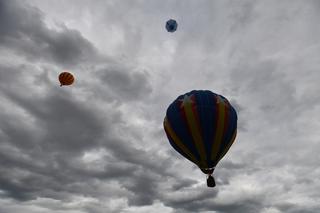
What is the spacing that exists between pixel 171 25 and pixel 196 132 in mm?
19894

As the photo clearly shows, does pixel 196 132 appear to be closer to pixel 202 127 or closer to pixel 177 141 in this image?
pixel 202 127

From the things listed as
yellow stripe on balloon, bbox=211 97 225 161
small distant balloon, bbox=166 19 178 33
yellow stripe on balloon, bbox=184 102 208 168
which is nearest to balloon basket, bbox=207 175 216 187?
yellow stripe on balloon, bbox=184 102 208 168

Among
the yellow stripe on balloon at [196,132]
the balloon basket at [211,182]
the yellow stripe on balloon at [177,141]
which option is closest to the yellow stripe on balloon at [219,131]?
the yellow stripe on balloon at [196,132]

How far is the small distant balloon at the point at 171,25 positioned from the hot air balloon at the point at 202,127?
47.7 ft

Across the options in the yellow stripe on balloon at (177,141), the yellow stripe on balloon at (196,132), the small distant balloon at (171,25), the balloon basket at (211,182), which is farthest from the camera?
the small distant balloon at (171,25)

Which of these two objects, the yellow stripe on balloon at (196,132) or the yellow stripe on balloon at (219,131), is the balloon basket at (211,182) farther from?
the yellow stripe on balloon at (219,131)

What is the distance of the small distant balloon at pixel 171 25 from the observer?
52.4 meters

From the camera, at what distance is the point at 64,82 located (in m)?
57.1

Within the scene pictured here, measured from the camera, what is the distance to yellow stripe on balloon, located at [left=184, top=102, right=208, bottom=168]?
38.0 metres

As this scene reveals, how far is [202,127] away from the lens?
128 ft

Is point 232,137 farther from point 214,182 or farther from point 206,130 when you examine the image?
point 214,182

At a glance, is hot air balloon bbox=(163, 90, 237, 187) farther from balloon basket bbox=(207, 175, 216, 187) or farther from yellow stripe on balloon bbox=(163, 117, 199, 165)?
balloon basket bbox=(207, 175, 216, 187)

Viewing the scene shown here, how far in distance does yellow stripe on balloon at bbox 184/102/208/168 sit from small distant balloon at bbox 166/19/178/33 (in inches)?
643

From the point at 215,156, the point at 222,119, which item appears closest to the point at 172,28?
the point at 222,119
